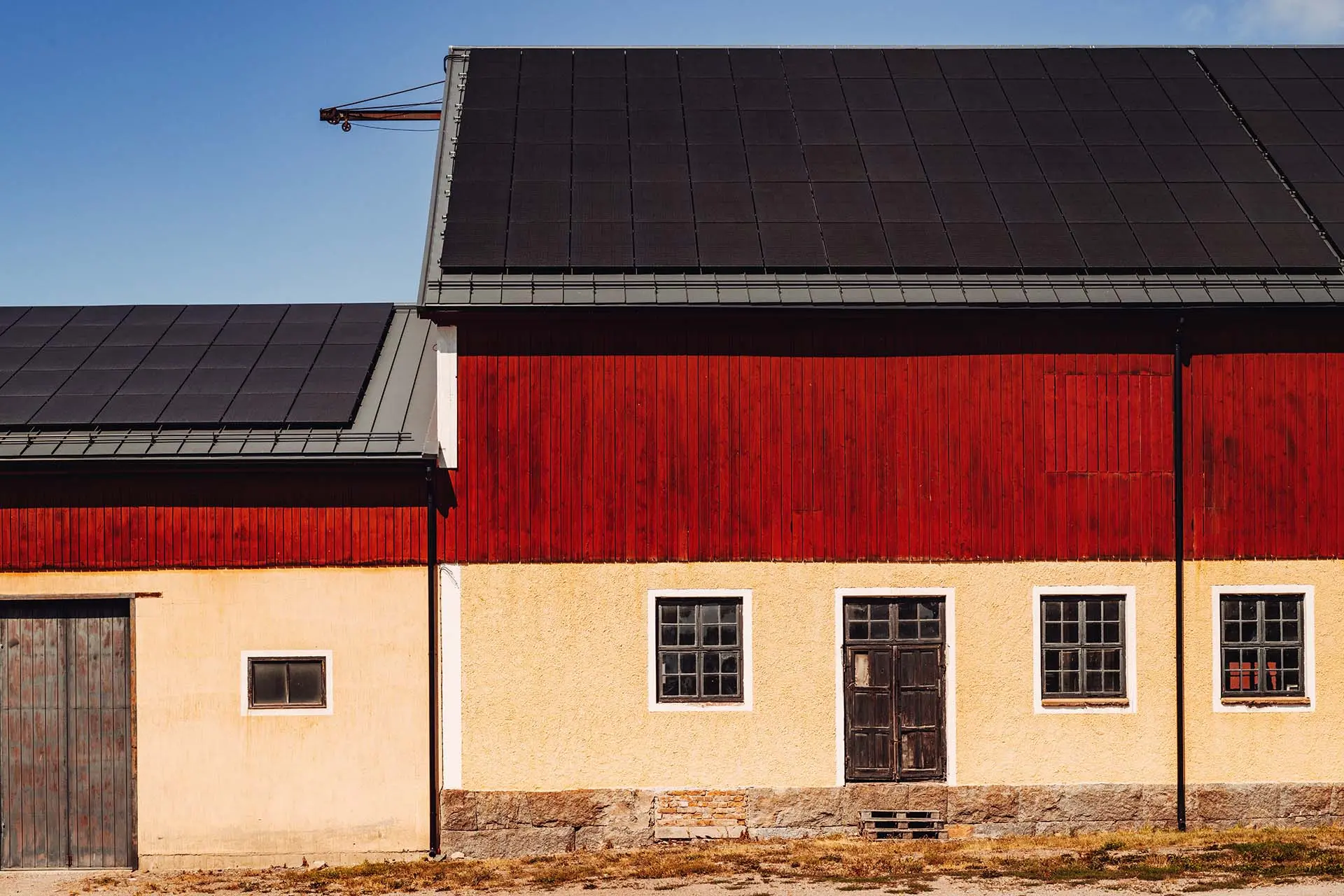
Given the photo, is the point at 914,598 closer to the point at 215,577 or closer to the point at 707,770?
the point at 707,770

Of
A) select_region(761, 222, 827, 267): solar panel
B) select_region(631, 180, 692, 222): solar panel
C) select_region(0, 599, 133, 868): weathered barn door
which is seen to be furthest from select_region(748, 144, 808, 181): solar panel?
select_region(0, 599, 133, 868): weathered barn door

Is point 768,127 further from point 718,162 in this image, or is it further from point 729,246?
point 729,246

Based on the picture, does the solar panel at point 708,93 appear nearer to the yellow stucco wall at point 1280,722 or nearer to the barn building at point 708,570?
the barn building at point 708,570

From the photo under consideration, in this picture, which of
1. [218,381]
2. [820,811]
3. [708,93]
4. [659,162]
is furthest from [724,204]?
[820,811]

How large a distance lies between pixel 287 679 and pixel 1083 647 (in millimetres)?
8897

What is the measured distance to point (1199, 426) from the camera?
38.0 ft

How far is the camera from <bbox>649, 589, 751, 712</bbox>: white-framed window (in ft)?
36.8

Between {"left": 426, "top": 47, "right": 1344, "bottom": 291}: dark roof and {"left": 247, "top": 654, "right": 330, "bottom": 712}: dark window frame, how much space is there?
469cm

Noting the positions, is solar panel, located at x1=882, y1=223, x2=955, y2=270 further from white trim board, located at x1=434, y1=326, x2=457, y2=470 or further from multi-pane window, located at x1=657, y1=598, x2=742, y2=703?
white trim board, located at x1=434, y1=326, x2=457, y2=470

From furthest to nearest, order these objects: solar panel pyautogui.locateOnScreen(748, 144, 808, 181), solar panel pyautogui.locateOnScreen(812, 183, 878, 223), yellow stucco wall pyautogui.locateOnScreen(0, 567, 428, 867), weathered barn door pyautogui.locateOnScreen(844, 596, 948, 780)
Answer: solar panel pyautogui.locateOnScreen(748, 144, 808, 181) → solar panel pyautogui.locateOnScreen(812, 183, 878, 223) → weathered barn door pyautogui.locateOnScreen(844, 596, 948, 780) → yellow stucco wall pyautogui.locateOnScreen(0, 567, 428, 867)

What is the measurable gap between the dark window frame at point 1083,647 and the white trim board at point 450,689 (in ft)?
21.4

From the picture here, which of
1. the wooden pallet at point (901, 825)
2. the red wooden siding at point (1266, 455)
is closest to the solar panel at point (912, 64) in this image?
the red wooden siding at point (1266, 455)

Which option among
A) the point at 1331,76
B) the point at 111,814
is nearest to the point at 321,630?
the point at 111,814

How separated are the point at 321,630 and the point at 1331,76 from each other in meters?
16.4
